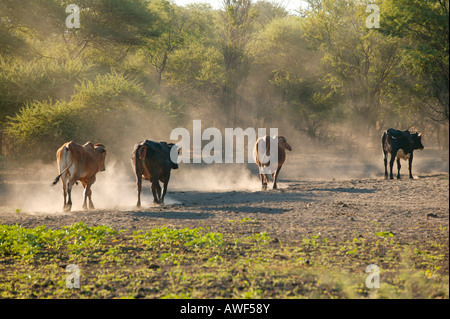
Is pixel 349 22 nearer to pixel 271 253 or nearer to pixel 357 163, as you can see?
pixel 357 163

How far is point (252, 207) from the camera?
13.3 meters

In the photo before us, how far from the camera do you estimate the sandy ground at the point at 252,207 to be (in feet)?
32.7

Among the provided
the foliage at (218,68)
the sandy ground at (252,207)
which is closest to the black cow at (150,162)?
the sandy ground at (252,207)

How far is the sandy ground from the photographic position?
9977mm

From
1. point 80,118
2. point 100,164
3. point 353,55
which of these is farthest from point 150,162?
point 353,55

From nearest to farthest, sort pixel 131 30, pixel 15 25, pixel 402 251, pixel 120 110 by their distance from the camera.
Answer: pixel 402 251
pixel 120 110
pixel 15 25
pixel 131 30

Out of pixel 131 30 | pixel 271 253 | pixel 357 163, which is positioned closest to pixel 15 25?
pixel 131 30

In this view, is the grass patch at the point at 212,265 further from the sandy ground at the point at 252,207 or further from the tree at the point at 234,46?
the tree at the point at 234,46

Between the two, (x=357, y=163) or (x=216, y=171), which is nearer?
(x=216, y=171)

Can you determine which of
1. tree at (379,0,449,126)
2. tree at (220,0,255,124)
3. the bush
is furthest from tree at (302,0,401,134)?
the bush

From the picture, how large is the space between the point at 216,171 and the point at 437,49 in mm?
12824

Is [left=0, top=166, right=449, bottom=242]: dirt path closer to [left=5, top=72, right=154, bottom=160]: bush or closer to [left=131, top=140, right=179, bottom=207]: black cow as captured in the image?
[left=131, top=140, right=179, bottom=207]: black cow
